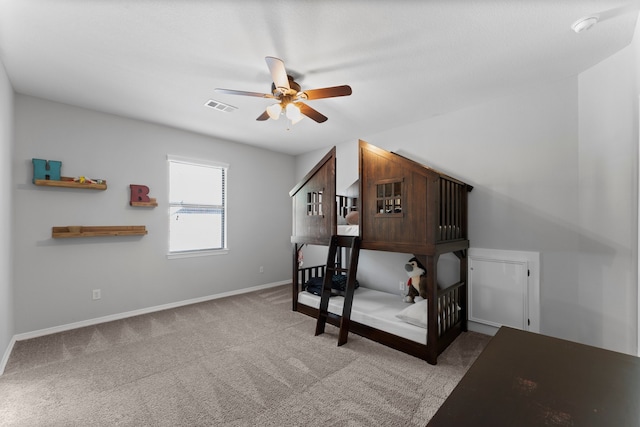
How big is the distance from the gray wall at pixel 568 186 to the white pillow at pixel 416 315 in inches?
44.2

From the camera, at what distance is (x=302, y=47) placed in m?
2.10

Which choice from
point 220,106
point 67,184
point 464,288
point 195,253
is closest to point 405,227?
point 464,288

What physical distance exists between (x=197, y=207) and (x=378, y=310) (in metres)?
3.13

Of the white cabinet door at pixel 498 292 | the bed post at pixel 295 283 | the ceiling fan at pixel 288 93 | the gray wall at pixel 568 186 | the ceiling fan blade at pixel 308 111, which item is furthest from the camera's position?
the bed post at pixel 295 283

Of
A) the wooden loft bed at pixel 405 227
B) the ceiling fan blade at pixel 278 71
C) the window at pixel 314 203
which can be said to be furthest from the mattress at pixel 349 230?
the ceiling fan blade at pixel 278 71

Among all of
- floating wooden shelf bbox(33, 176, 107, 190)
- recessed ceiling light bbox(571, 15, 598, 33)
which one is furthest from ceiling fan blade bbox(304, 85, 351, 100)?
floating wooden shelf bbox(33, 176, 107, 190)

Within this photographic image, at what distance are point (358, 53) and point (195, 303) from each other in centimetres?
397

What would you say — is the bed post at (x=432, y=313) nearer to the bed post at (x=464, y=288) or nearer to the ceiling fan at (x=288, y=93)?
the bed post at (x=464, y=288)

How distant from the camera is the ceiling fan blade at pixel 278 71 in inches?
76.3

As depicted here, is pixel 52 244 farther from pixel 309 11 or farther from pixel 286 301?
pixel 309 11

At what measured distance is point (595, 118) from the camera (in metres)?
2.45

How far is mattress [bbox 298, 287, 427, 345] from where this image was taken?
262 centimetres

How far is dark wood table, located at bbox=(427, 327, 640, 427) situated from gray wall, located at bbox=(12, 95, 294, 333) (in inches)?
Answer: 160

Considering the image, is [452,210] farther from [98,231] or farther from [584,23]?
[98,231]
